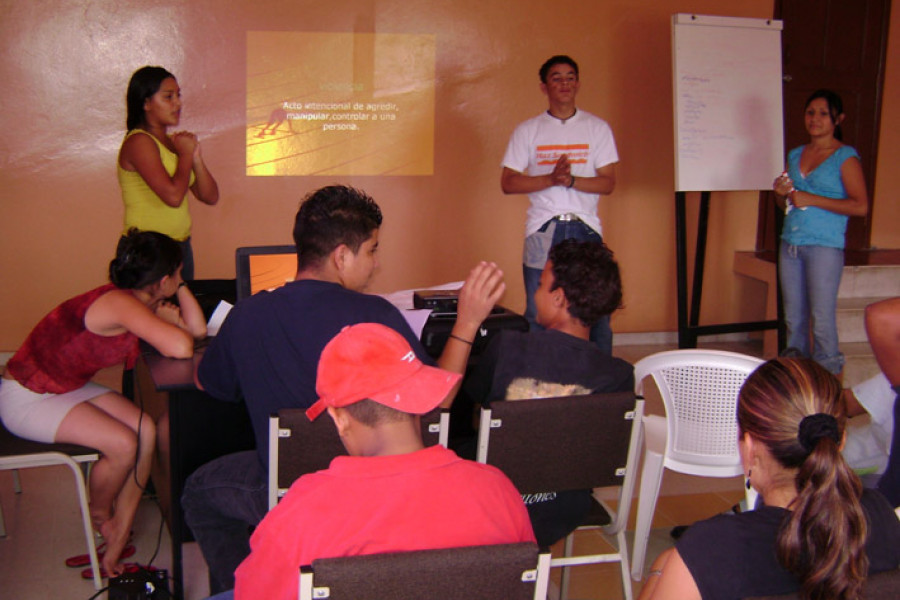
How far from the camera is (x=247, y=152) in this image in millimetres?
5051

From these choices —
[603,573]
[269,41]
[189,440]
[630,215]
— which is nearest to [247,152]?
[269,41]

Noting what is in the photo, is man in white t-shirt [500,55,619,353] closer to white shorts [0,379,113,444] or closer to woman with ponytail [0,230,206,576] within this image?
woman with ponytail [0,230,206,576]

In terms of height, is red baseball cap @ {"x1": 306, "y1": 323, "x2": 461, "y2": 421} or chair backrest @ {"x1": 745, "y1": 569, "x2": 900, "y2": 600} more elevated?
red baseball cap @ {"x1": 306, "y1": 323, "x2": 461, "y2": 421}

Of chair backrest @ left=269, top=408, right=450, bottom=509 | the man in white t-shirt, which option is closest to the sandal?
chair backrest @ left=269, top=408, right=450, bottom=509

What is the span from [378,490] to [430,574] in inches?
5.2

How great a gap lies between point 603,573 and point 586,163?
2.11 meters

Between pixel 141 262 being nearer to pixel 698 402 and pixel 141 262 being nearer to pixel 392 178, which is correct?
pixel 698 402

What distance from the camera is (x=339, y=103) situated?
5.12 metres

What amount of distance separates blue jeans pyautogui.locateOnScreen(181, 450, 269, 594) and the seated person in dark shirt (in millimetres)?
594

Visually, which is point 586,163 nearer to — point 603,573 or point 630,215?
point 630,215

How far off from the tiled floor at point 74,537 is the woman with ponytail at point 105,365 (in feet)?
0.55

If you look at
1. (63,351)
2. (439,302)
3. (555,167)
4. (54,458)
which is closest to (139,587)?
(54,458)

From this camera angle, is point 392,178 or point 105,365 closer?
point 105,365

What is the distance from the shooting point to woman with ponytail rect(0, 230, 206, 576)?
2.50 metres
